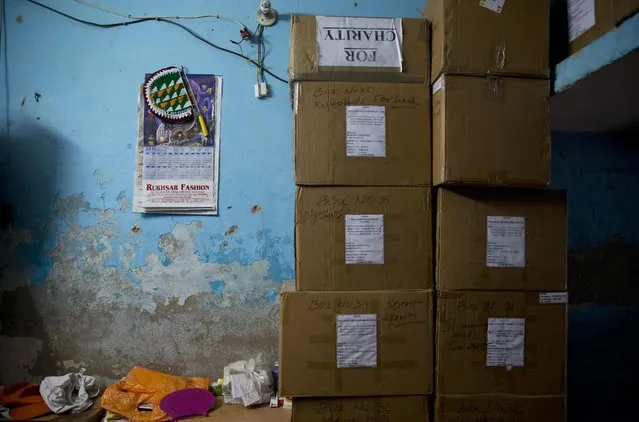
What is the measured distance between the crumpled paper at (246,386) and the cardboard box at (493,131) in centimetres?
110

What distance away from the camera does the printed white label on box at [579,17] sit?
1.14m

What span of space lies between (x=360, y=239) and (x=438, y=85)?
535 mm

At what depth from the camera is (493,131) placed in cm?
116

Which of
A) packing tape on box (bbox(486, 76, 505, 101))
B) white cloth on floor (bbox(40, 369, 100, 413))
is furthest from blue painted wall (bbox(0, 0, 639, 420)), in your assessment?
packing tape on box (bbox(486, 76, 505, 101))

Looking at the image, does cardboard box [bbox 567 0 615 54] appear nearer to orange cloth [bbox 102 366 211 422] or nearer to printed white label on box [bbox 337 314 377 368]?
printed white label on box [bbox 337 314 377 368]

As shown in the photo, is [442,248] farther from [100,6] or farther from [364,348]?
[100,6]

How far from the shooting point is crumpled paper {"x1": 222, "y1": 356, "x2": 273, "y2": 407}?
5.09ft

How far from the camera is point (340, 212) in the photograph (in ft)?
3.96

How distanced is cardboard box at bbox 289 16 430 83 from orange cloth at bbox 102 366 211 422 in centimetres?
134

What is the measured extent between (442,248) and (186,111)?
4.14 feet

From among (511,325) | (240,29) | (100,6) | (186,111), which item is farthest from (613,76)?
(100,6)

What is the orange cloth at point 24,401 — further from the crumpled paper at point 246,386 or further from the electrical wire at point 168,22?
the electrical wire at point 168,22

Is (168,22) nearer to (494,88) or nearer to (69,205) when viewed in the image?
(69,205)

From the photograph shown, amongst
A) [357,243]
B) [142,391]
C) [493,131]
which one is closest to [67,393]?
[142,391]
